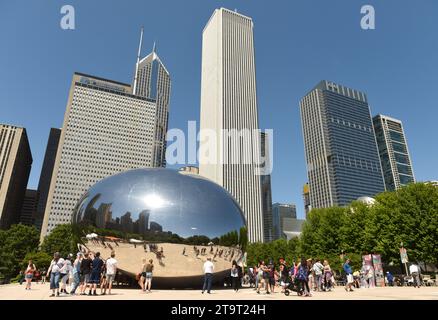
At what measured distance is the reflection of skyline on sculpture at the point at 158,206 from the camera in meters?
15.8

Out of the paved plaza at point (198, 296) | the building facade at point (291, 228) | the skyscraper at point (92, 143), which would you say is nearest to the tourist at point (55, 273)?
the paved plaza at point (198, 296)

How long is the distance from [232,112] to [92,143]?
8285cm

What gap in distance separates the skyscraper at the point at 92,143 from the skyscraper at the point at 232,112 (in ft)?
144

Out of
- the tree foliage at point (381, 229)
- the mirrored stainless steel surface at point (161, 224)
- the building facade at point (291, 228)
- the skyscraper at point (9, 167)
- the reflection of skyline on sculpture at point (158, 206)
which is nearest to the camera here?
the mirrored stainless steel surface at point (161, 224)

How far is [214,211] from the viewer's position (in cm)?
1720

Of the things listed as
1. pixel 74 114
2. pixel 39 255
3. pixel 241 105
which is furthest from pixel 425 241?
pixel 74 114

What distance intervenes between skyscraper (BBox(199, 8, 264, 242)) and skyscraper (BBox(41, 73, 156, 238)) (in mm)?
43871

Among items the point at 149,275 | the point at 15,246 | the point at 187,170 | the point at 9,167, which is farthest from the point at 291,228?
the point at 9,167

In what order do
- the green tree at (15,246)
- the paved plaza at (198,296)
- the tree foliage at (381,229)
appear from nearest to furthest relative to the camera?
the paved plaza at (198,296)
the tree foliage at (381,229)
the green tree at (15,246)

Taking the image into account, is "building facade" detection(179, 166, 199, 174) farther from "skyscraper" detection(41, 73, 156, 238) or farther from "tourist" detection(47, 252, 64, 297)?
"skyscraper" detection(41, 73, 156, 238)

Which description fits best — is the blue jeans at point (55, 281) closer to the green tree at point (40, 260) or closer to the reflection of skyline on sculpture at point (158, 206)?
the reflection of skyline on sculpture at point (158, 206)

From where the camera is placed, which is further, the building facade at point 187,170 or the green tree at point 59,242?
the green tree at point 59,242

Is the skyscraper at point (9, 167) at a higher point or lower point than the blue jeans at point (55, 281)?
higher

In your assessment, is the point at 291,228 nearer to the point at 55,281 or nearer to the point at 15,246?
the point at 15,246
